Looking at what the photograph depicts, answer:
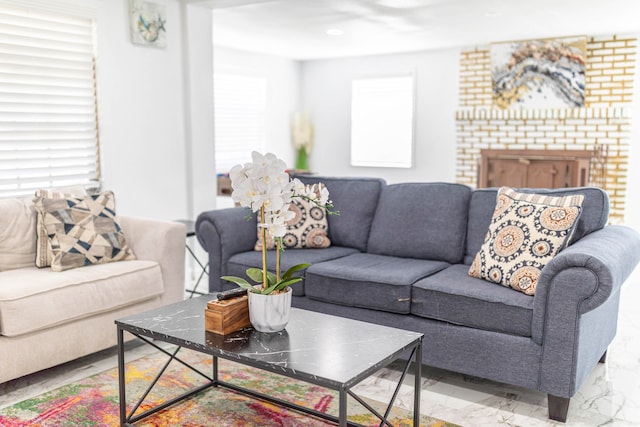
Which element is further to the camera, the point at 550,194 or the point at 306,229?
the point at 306,229

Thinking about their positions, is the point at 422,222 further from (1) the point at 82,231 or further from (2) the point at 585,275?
(1) the point at 82,231

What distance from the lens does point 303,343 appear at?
218cm

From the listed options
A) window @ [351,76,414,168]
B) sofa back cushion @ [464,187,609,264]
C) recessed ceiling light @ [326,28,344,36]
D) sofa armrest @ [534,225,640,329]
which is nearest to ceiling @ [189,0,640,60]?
recessed ceiling light @ [326,28,344,36]

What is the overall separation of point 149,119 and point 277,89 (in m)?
4.23

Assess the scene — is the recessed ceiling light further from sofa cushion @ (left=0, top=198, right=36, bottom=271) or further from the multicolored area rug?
the multicolored area rug

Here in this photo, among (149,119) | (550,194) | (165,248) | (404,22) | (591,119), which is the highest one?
(404,22)

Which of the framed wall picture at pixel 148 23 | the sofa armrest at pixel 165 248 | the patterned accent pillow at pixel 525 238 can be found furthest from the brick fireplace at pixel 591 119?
the sofa armrest at pixel 165 248

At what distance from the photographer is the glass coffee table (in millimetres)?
1931

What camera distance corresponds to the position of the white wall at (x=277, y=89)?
7.98 m

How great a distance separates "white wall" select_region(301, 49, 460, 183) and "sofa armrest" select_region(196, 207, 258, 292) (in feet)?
15.6

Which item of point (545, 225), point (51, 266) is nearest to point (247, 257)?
point (51, 266)

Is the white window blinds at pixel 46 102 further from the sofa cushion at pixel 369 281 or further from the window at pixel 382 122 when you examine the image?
the window at pixel 382 122

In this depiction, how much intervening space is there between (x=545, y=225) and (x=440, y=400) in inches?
37.2

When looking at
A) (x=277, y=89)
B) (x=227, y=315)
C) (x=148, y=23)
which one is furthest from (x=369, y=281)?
(x=277, y=89)
